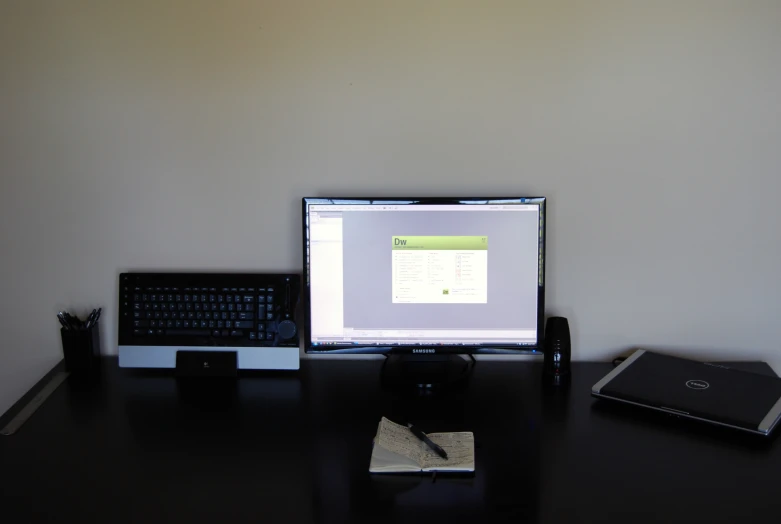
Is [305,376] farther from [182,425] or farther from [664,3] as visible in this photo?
[664,3]

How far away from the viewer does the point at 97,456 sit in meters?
1.29

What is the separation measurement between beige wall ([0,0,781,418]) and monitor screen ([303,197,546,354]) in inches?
4.7

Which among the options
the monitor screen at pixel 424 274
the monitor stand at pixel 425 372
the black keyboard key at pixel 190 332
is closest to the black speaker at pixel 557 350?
the monitor screen at pixel 424 274

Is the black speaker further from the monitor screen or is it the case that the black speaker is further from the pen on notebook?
the pen on notebook

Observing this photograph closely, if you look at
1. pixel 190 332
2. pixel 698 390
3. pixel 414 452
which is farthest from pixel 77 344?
pixel 698 390

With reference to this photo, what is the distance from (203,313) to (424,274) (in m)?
0.59

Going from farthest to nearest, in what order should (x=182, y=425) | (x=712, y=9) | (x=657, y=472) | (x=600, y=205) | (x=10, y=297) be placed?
(x=10, y=297) < (x=600, y=205) < (x=712, y=9) < (x=182, y=425) < (x=657, y=472)

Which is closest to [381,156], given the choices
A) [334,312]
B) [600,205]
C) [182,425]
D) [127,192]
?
[334,312]

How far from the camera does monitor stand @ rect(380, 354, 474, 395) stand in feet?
5.19

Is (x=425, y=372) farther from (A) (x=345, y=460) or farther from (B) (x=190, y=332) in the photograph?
(B) (x=190, y=332)

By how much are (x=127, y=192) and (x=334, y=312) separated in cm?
66

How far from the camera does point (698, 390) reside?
4.80 ft

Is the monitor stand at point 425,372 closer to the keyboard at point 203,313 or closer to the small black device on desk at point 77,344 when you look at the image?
the keyboard at point 203,313

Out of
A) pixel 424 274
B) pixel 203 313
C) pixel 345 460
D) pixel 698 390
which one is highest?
pixel 424 274
